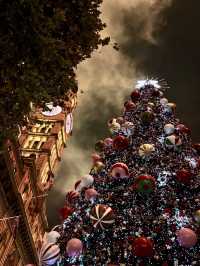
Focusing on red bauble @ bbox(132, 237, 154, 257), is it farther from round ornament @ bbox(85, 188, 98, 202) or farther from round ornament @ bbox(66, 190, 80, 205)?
round ornament @ bbox(66, 190, 80, 205)

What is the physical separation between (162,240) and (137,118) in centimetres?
916

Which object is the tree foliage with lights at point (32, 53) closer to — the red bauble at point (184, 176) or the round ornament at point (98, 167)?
the round ornament at point (98, 167)

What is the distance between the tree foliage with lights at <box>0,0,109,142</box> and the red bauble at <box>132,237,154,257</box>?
5.63m

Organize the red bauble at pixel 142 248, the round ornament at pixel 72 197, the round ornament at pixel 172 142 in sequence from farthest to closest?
the round ornament at pixel 172 142 → the round ornament at pixel 72 197 → the red bauble at pixel 142 248

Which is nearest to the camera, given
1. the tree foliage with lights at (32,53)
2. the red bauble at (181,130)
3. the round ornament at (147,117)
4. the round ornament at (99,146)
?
the tree foliage with lights at (32,53)

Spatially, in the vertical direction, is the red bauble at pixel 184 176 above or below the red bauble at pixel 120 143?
below

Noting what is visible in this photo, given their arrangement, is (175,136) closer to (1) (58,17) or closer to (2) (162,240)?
(2) (162,240)

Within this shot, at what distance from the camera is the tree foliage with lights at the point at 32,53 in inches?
476

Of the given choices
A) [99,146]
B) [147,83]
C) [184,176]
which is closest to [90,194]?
[184,176]

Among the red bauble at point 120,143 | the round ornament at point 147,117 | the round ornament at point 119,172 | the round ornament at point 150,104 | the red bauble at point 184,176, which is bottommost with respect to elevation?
the red bauble at point 184,176

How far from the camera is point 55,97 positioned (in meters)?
14.2

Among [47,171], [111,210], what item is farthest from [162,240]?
[47,171]

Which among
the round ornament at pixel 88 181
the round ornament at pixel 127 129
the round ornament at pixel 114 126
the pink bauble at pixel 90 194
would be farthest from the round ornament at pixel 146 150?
the round ornament at pixel 114 126

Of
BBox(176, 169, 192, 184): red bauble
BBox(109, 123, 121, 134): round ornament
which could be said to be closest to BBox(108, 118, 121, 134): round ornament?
BBox(109, 123, 121, 134): round ornament
